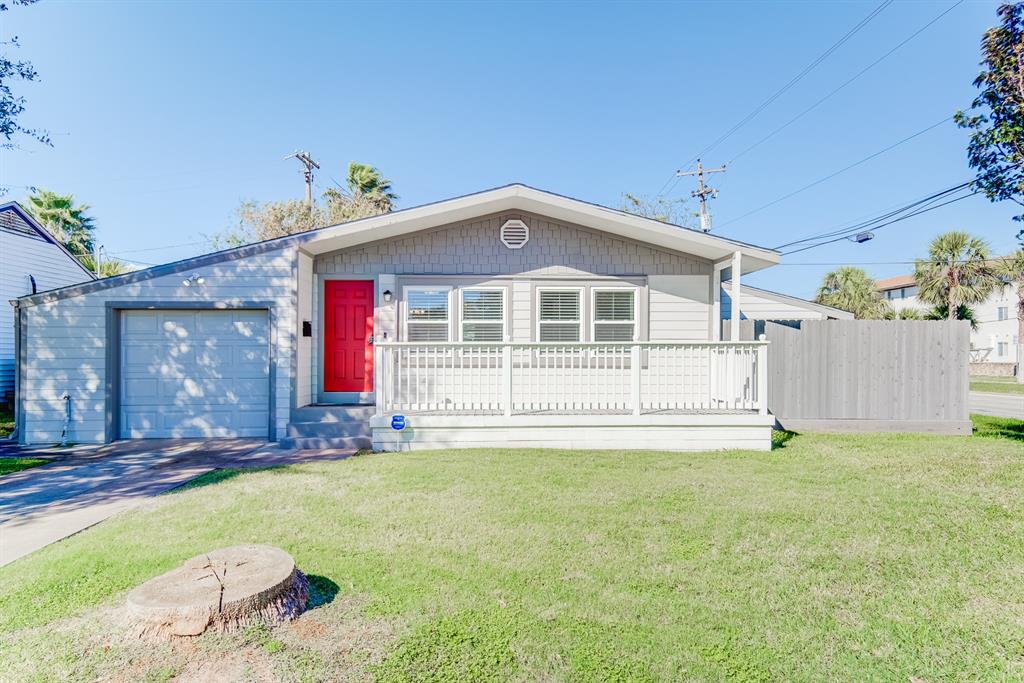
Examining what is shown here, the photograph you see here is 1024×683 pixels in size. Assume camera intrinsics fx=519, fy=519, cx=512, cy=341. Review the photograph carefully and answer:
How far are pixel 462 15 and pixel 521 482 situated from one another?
14737 mm

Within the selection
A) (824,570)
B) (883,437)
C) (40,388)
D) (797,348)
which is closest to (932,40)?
(797,348)

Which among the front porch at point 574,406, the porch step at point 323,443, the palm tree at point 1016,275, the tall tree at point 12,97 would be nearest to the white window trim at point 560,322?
the front porch at point 574,406

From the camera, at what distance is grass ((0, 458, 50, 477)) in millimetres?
6324

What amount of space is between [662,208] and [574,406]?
2226 cm

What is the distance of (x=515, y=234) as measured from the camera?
28.6 ft

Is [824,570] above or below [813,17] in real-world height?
below

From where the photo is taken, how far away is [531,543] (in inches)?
150

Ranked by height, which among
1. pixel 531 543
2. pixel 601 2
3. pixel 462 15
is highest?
pixel 601 2

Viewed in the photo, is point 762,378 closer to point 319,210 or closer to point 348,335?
point 348,335

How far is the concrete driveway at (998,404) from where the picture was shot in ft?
42.1

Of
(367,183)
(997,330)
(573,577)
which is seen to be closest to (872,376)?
(573,577)

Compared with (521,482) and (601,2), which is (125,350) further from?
(601,2)

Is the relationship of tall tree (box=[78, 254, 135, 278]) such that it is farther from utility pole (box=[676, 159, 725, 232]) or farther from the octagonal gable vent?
utility pole (box=[676, 159, 725, 232])

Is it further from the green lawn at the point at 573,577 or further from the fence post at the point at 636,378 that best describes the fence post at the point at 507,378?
the fence post at the point at 636,378
